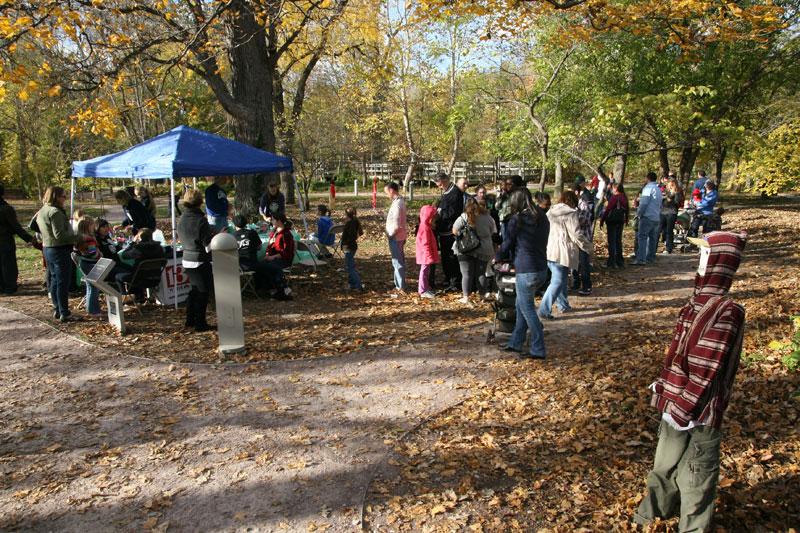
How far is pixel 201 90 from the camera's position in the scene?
108 feet

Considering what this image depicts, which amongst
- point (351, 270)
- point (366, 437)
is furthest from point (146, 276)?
point (366, 437)

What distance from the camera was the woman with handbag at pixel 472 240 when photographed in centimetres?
823

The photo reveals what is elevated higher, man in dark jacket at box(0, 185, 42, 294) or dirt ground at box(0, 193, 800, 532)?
man in dark jacket at box(0, 185, 42, 294)

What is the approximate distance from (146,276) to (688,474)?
7.30 metres

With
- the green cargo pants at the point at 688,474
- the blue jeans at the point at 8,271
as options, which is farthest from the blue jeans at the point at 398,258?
the blue jeans at the point at 8,271

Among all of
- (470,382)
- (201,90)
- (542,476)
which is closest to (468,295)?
(470,382)

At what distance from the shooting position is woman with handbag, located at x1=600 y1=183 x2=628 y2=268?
35.4ft

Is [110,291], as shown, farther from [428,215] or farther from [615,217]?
[615,217]

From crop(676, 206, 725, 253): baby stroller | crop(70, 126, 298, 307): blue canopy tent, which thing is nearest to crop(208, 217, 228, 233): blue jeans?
crop(70, 126, 298, 307): blue canopy tent

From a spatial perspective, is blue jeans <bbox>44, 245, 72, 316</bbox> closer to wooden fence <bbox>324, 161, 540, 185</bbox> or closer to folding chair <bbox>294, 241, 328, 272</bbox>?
folding chair <bbox>294, 241, 328, 272</bbox>

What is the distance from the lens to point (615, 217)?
10.8m

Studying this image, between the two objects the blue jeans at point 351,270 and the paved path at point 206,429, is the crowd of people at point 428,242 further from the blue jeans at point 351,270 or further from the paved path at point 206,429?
the paved path at point 206,429

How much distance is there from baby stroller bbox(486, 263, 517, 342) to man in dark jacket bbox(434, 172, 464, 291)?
257cm

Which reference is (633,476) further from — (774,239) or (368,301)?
(774,239)
